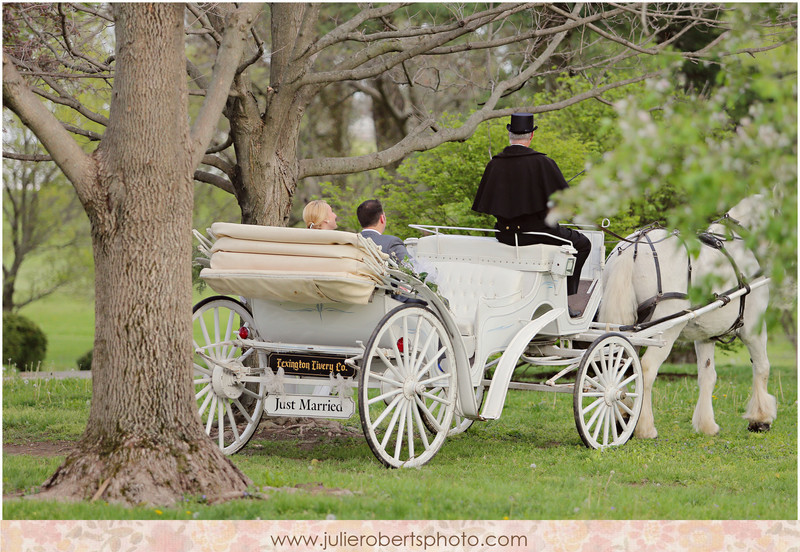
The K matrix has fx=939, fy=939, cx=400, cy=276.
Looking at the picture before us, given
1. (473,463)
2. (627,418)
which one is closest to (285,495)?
(473,463)

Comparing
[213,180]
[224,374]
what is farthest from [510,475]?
[213,180]

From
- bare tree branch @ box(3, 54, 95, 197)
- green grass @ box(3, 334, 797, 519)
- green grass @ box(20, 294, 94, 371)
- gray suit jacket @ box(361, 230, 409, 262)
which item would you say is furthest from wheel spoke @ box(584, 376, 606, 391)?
green grass @ box(20, 294, 94, 371)

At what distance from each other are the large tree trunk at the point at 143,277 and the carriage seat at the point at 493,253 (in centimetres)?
260

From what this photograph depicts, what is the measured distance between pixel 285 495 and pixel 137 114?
2.34 m

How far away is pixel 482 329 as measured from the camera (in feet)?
22.6

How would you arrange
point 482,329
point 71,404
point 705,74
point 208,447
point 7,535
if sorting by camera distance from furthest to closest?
point 705,74, point 71,404, point 482,329, point 208,447, point 7,535

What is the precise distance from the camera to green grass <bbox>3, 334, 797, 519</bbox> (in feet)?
16.5

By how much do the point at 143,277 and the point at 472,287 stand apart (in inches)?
108

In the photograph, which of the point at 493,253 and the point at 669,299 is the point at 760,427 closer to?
the point at 669,299

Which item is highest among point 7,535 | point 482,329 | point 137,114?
point 137,114

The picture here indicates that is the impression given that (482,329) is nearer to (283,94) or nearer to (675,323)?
(675,323)

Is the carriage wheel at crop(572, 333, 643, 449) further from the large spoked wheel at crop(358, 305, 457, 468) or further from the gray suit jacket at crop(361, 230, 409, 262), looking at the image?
the gray suit jacket at crop(361, 230, 409, 262)

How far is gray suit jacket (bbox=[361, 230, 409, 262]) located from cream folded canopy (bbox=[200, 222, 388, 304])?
1.27 feet

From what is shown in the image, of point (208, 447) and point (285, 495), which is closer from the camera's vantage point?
point (285, 495)
